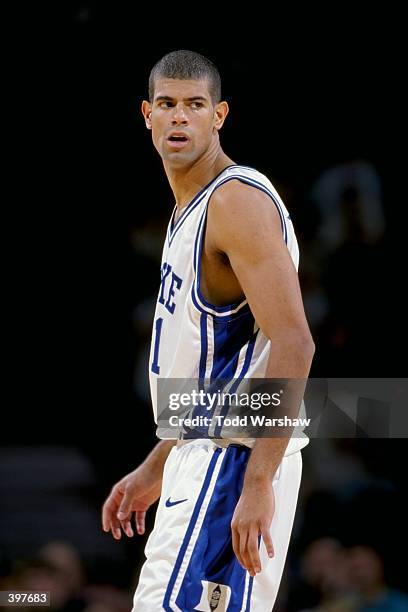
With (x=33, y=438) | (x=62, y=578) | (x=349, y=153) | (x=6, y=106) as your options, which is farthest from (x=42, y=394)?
(x=349, y=153)

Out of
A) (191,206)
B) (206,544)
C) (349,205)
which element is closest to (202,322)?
(191,206)

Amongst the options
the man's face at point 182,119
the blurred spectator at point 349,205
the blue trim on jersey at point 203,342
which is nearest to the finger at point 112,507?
the blue trim on jersey at point 203,342

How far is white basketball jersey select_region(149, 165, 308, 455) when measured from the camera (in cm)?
281

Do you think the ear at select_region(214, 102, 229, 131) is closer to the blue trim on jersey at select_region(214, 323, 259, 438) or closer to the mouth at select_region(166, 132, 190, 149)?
the mouth at select_region(166, 132, 190, 149)

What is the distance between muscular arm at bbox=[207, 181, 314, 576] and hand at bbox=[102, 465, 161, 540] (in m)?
0.85

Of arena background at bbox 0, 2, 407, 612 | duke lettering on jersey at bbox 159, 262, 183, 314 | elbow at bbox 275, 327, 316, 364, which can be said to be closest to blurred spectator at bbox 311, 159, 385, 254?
arena background at bbox 0, 2, 407, 612

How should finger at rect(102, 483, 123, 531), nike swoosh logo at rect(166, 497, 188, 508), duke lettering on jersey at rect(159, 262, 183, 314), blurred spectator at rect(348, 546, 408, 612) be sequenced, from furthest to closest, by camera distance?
blurred spectator at rect(348, 546, 408, 612) → finger at rect(102, 483, 123, 531) → duke lettering on jersey at rect(159, 262, 183, 314) → nike swoosh logo at rect(166, 497, 188, 508)

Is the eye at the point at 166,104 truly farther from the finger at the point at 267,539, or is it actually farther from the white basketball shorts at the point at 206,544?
the finger at the point at 267,539

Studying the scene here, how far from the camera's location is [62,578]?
4.51 meters

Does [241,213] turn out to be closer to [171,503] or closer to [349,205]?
[171,503]

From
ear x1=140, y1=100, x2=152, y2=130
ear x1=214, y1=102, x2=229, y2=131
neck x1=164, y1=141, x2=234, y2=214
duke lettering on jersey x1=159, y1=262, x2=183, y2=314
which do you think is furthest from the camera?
ear x1=140, y1=100, x2=152, y2=130

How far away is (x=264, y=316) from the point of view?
2.63 m

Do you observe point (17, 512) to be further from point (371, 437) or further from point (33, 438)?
point (371, 437)

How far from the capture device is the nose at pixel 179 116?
311 centimetres
